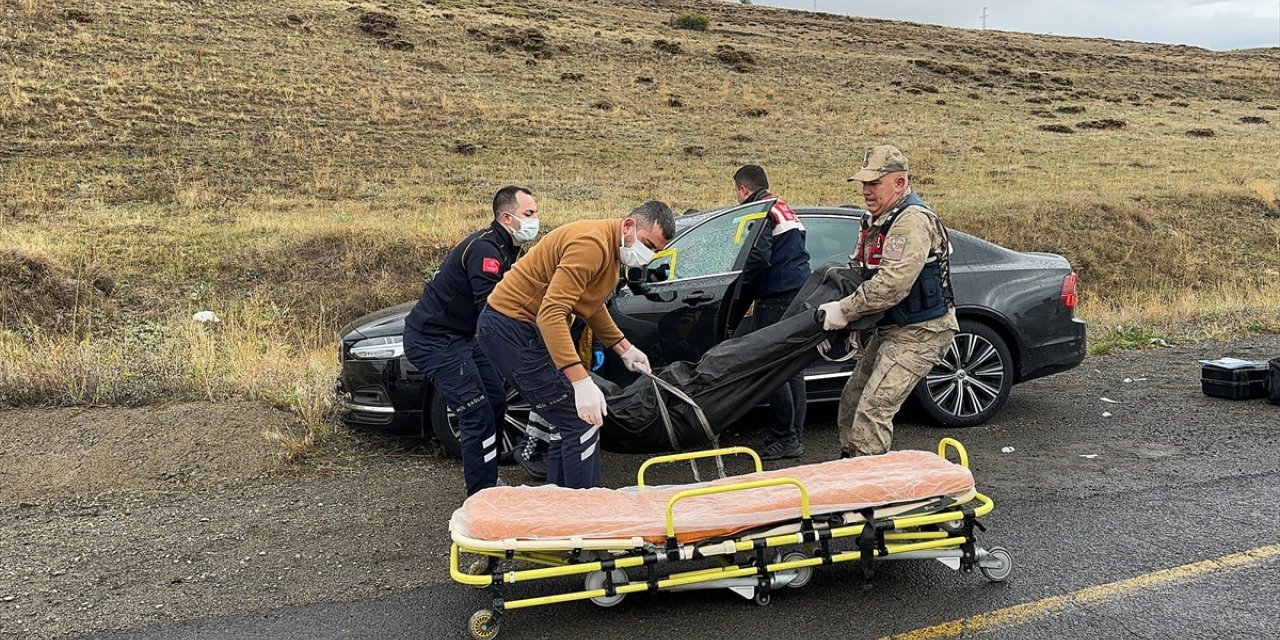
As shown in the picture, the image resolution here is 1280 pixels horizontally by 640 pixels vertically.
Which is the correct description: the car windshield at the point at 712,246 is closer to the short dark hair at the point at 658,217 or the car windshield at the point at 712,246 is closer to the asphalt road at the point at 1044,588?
the asphalt road at the point at 1044,588

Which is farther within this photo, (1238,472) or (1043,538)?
(1238,472)

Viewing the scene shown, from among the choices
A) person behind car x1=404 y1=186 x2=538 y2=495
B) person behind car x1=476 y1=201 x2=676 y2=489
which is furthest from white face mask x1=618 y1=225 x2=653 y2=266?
person behind car x1=404 y1=186 x2=538 y2=495

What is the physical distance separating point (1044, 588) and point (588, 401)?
6.72 feet

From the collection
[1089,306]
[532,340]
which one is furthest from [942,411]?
[1089,306]

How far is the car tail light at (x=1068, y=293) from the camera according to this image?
6484 millimetres

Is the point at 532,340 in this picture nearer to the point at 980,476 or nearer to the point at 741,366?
the point at 741,366

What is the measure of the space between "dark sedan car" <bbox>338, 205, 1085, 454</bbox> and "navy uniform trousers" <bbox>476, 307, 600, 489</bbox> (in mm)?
1502

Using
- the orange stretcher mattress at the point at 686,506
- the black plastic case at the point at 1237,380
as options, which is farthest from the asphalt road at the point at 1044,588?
the black plastic case at the point at 1237,380

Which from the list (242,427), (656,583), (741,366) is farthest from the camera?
(242,427)

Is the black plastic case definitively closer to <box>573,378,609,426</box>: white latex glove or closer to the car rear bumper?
the car rear bumper

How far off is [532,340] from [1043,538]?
257 cm

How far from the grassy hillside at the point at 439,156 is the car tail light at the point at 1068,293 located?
3.38 metres

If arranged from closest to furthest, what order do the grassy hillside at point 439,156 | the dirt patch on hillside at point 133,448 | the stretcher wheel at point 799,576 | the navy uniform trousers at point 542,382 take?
the stretcher wheel at point 799,576 < the navy uniform trousers at point 542,382 < the dirt patch on hillside at point 133,448 < the grassy hillside at point 439,156

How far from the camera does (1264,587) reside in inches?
149
